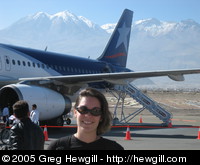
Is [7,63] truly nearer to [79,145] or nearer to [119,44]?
[119,44]

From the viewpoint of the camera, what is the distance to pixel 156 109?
22734mm

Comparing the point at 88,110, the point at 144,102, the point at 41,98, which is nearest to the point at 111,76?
the point at 41,98

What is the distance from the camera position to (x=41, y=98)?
629 inches

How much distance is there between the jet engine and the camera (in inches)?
612

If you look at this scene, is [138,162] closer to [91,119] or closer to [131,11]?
[91,119]

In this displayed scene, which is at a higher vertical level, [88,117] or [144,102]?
[88,117]

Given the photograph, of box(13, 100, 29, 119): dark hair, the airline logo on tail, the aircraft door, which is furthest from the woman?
the airline logo on tail

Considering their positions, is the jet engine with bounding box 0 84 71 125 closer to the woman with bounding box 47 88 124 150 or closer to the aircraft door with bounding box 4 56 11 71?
the aircraft door with bounding box 4 56 11 71

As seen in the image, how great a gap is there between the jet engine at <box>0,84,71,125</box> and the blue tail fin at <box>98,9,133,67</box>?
354 inches

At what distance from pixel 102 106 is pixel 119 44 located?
2304 cm

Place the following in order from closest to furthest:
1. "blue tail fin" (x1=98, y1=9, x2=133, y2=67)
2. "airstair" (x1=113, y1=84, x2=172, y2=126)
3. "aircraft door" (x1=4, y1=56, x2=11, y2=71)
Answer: "aircraft door" (x1=4, y1=56, x2=11, y2=71) < "airstair" (x1=113, y1=84, x2=172, y2=126) < "blue tail fin" (x1=98, y1=9, x2=133, y2=67)

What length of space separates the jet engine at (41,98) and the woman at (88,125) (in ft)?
38.7

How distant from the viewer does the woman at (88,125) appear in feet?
12.2

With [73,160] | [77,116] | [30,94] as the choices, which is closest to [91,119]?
[77,116]
